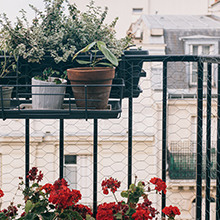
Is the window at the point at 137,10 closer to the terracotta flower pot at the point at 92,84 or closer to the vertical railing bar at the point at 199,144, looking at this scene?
the vertical railing bar at the point at 199,144

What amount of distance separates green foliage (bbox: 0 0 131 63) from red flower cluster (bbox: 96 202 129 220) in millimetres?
347

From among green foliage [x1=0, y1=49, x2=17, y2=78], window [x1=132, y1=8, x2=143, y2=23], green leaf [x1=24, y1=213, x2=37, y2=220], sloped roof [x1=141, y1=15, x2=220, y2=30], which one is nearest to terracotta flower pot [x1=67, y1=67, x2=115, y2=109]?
green foliage [x1=0, y1=49, x2=17, y2=78]

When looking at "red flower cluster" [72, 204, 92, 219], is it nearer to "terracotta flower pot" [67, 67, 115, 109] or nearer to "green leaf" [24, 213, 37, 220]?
"green leaf" [24, 213, 37, 220]

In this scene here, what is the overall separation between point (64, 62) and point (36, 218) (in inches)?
15.0

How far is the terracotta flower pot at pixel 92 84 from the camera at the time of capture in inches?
29.0

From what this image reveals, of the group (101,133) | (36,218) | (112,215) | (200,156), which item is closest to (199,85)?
(200,156)

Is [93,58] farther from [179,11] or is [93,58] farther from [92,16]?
[179,11]

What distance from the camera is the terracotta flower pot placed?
2.42 ft

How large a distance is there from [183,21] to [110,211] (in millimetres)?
6662

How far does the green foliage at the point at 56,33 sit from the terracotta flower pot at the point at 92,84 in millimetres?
59

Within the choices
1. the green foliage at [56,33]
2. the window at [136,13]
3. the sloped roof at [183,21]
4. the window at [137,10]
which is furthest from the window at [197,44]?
the green foliage at [56,33]

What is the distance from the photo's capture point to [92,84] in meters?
0.75

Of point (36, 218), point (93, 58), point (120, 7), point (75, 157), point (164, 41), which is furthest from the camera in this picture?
point (120, 7)

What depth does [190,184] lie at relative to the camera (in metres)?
5.44
